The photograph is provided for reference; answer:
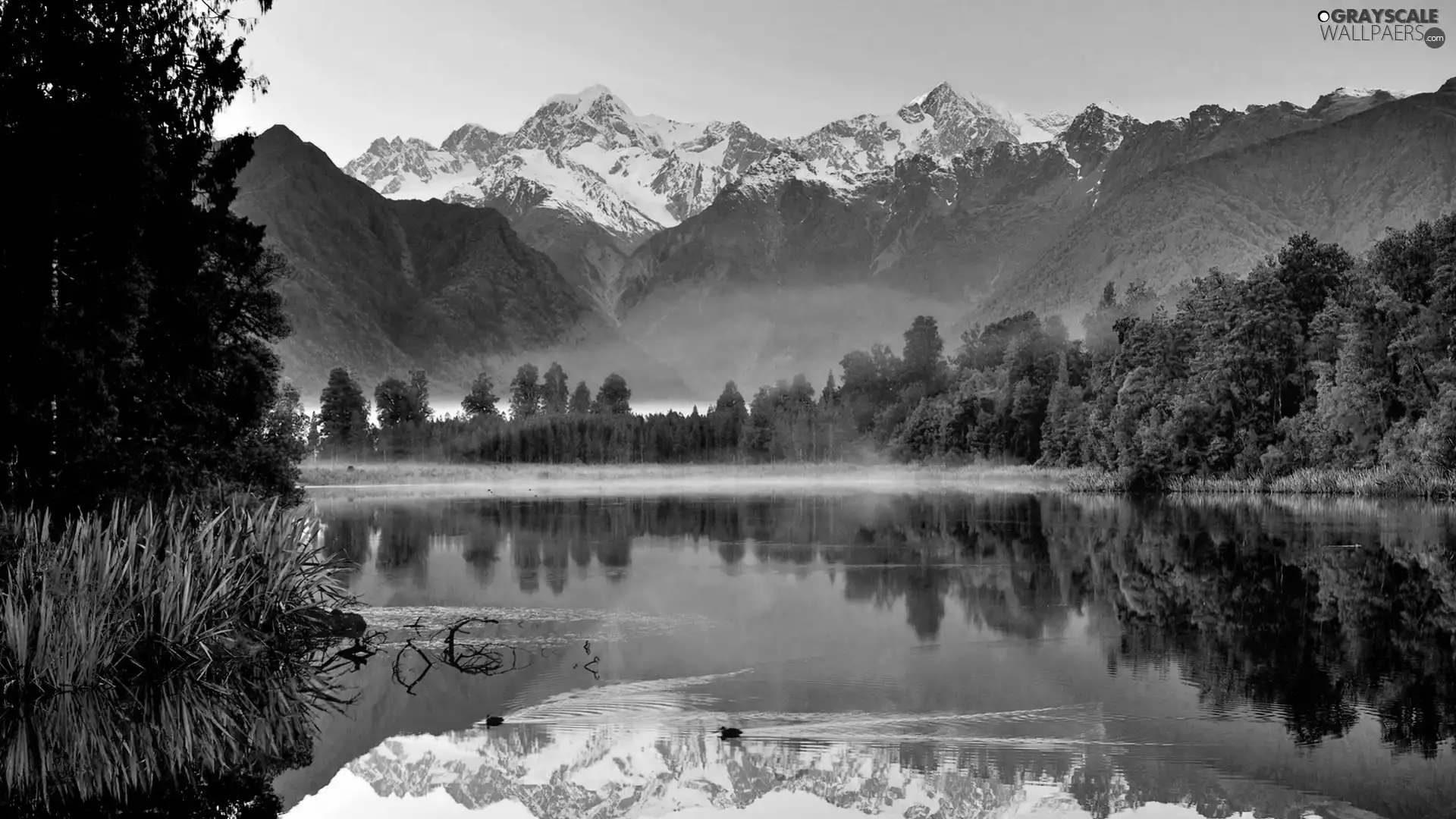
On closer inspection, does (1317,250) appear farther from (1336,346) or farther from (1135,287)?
(1135,287)

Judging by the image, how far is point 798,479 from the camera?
143 m

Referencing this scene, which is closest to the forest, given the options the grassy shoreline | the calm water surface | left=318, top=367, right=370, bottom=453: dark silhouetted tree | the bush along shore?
the grassy shoreline

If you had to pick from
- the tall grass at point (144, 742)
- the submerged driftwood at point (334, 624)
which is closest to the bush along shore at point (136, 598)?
the tall grass at point (144, 742)

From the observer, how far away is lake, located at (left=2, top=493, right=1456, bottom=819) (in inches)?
566

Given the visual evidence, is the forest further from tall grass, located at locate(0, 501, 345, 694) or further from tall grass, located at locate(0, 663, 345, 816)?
tall grass, located at locate(0, 663, 345, 816)

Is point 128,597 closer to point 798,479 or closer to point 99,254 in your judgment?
point 99,254

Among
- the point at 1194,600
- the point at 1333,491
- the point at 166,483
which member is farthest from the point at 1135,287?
the point at 166,483

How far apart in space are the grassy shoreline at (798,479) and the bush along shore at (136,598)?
6250 centimetres

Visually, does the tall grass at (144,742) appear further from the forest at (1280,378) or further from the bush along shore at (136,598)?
the forest at (1280,378)

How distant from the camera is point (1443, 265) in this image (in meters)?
67.5

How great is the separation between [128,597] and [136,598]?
143mm

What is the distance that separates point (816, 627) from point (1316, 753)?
12.8 m

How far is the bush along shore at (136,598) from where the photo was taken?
16.4 meters

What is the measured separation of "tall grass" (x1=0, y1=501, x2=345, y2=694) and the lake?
156 centimetres
